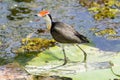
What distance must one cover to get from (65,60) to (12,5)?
3691 mm

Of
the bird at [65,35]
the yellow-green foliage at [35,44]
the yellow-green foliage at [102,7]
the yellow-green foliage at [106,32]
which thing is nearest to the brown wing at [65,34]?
the bird at [65,35]

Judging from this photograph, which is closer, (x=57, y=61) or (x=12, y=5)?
(x=57, y=61)

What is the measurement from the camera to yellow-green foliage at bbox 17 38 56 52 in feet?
26.5

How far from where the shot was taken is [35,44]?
8227mm

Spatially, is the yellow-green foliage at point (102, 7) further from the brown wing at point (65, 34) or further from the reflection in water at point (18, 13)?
the brown wing at point (65, 34)

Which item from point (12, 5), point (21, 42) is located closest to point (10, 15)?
point (12, 5)

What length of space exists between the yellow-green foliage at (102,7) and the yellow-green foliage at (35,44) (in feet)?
5.44

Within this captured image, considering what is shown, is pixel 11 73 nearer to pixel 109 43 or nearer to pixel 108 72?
pixel 108 72

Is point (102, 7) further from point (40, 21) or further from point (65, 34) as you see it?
point (65, 34)

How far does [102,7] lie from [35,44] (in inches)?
97.2

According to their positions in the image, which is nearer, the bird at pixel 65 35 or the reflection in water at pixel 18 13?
the bird at pixel 65 35

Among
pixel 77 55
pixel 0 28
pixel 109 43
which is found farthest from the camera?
pixel 0 28

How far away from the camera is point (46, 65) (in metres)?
6.76

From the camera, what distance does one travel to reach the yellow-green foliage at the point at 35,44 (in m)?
8.07
